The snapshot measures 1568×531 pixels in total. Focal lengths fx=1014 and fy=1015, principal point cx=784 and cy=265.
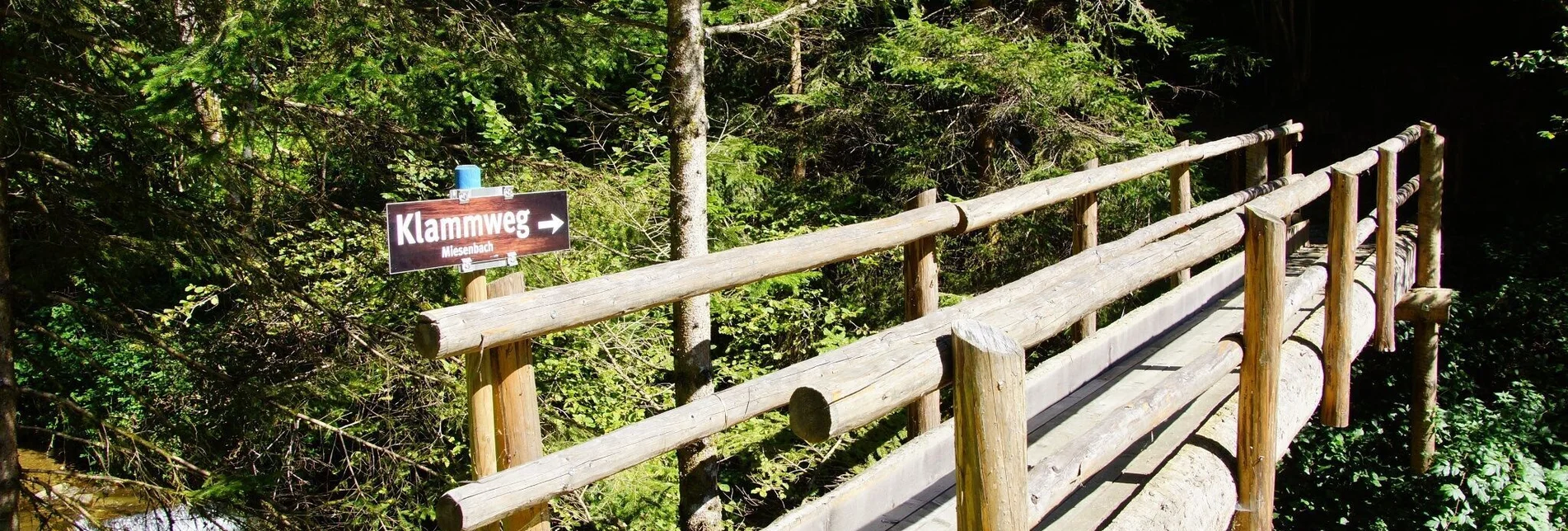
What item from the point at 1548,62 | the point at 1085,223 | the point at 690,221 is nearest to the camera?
the point at 1085,223

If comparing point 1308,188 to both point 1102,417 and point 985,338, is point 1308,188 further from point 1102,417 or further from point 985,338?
point 985,338

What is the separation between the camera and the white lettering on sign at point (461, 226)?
2.80 metres

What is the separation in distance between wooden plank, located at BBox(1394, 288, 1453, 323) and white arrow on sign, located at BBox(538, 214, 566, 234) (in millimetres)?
6904

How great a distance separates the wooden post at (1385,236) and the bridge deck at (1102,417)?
2.91 ft

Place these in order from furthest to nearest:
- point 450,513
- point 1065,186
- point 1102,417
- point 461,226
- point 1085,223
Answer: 1. point 1085,223
2. point 1065,186
3. point 1102,417
4. point 461,226
5. point 450,513

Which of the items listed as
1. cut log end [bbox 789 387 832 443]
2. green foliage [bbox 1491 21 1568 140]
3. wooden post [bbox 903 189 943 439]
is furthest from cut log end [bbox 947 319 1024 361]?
green foliage [bbox 1491 21 1568 140]

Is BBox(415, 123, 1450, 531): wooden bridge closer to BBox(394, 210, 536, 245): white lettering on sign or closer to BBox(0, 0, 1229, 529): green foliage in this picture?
BBox(394, 210, 536, 245): white lettering on sign

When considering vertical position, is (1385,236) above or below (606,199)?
below

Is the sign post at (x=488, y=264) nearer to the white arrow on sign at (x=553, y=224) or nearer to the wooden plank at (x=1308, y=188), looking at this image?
the white arrow on sign at (x=553, y=224)

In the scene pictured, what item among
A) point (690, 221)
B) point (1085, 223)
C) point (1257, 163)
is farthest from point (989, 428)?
point (1257, 163)

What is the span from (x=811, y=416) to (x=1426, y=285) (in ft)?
27.2

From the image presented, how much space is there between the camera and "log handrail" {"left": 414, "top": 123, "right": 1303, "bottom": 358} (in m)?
2.60

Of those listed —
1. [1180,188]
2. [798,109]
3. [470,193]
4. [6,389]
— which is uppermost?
[798,109]

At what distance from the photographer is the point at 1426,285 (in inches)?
330
